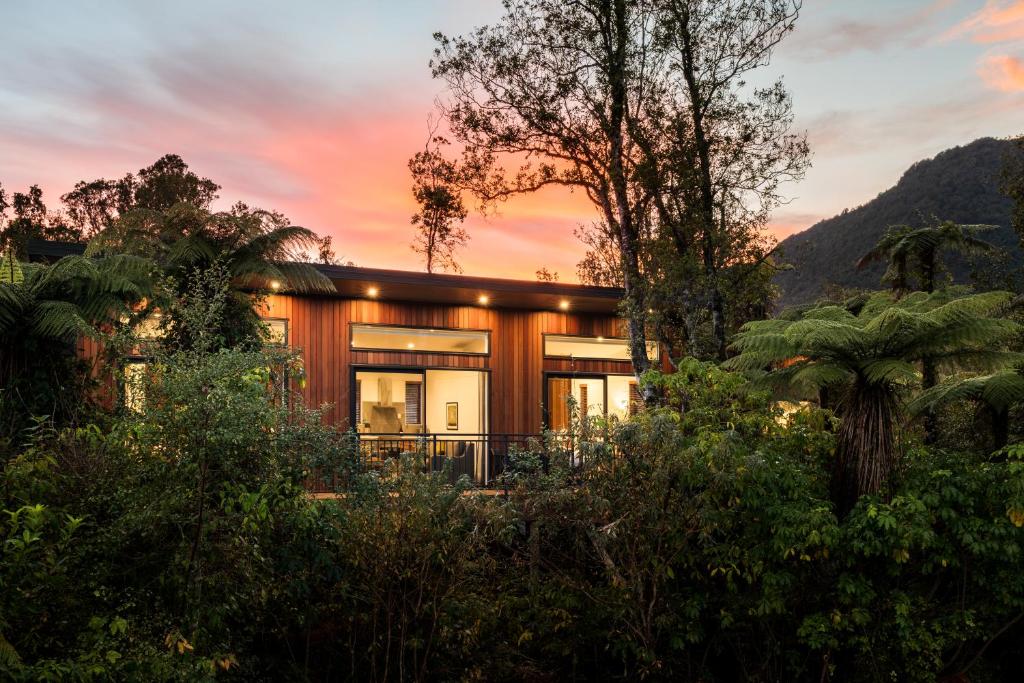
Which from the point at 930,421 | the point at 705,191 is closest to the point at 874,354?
the point at 705,191

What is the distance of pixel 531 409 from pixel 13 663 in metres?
12.0

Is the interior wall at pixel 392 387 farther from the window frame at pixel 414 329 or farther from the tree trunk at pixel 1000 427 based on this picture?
the tree trunk at pixel 1000 427

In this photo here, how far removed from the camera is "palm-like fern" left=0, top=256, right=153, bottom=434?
8758mm

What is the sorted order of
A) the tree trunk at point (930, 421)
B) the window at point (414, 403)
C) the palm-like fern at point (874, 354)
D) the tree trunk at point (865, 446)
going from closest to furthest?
the palm-like fern at point (874, 354), the tree trunk at point (865, 446), the tree trunk at point (930, 421), the window at point (414, 403)

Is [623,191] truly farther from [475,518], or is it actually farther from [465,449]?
[475,518]

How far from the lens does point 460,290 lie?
563 inches

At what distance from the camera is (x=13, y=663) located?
456 cm

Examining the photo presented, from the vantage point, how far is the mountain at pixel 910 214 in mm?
32062

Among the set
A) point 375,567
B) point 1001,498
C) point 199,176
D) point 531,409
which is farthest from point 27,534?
point 199,176

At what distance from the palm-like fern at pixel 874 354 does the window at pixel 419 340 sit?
7.27 metres

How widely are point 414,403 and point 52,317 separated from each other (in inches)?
289

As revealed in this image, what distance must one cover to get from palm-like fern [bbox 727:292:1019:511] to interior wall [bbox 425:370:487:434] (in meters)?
7.23

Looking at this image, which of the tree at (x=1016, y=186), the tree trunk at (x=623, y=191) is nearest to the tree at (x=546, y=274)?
the tree trunk at (x=623, y=191)

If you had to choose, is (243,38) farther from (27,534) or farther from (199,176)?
(199,176)
